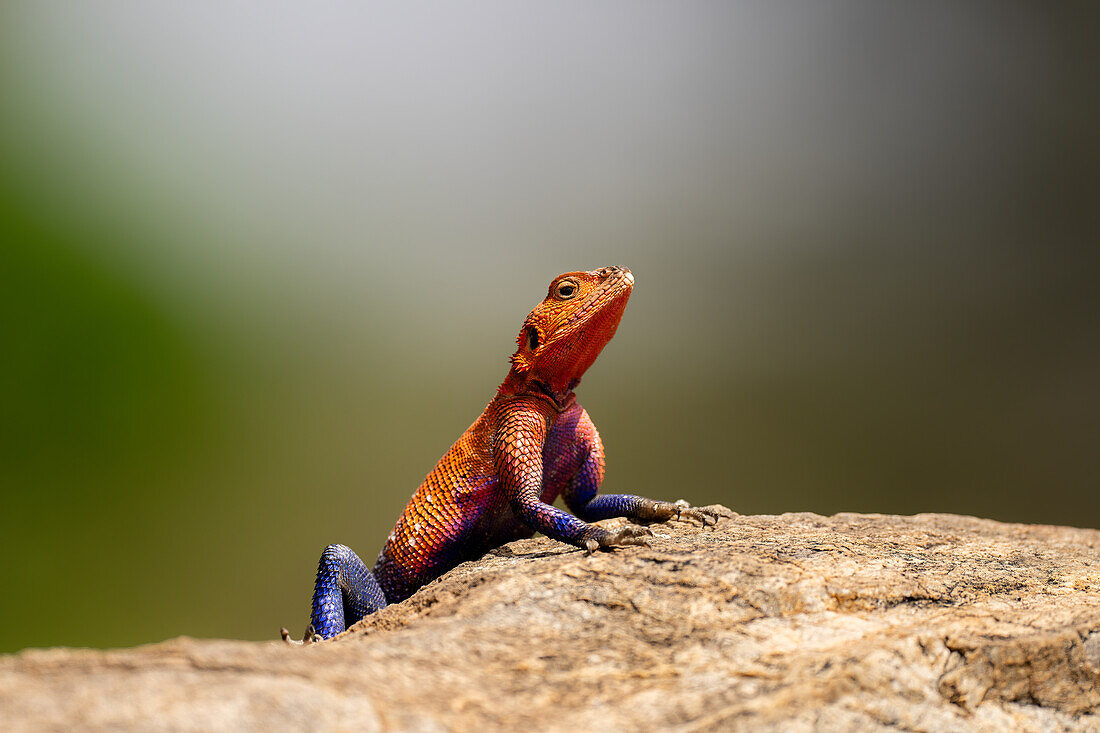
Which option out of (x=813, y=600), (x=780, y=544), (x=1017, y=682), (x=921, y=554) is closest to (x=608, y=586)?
(x=813, y=600)

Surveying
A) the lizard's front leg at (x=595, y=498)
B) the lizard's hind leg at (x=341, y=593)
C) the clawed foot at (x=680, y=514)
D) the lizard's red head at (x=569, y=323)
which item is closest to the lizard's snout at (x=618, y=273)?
the lizard's red head at (x=569, y=323)

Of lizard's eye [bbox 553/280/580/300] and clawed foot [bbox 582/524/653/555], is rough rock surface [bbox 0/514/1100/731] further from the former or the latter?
lizard's eye [bbox 553/280/580/300]

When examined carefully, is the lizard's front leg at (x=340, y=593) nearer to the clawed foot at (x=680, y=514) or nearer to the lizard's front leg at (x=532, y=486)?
the lizard's front leg at (x=532, y=486)

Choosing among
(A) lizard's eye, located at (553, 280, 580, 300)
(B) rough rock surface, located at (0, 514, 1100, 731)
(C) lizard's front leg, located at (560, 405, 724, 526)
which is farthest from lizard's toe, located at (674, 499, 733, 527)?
(A) lizard's eye, located at (553, 280, 580, 300)

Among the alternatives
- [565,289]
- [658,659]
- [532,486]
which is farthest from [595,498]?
[658,659]

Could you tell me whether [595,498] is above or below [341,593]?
above

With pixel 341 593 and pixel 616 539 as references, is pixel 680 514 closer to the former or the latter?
pixel 616 539
